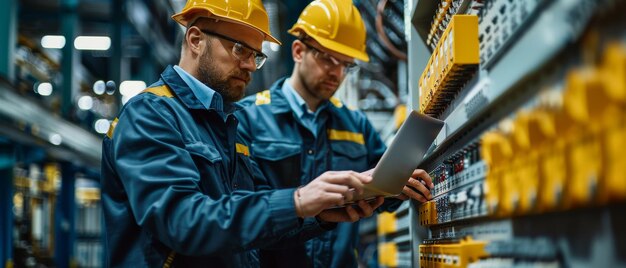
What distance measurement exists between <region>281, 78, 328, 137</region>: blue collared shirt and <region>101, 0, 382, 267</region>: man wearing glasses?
67 centimetres

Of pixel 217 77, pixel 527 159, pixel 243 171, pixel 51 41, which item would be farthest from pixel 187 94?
pixel 51 41

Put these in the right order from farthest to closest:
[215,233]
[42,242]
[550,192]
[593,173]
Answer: [42,242]
[215,233]
[550,192]
[593,173]

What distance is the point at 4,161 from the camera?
6512 mm

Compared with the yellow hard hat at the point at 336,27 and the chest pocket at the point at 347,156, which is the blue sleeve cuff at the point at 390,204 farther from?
the yellow hard hat at the point at 336,27

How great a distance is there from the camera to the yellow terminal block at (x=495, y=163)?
1.22m

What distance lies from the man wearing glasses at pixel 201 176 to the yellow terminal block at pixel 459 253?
0.89 ft

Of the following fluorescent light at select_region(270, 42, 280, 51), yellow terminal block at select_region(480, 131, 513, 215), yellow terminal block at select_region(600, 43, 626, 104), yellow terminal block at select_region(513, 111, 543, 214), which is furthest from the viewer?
fluorescent light at select_region(270, 42, 280, 51)

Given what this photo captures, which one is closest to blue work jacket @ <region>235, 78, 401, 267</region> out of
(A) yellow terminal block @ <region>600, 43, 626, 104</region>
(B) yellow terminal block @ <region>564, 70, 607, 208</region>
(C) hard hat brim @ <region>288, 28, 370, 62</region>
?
(C) hard hat brim @ <region>288, 28, 370, 62</region>

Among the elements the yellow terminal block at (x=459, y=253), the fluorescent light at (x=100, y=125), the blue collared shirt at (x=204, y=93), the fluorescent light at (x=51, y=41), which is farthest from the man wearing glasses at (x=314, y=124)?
the fluorescent light at (x=51, y=41)

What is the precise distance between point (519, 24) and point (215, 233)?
95 cm

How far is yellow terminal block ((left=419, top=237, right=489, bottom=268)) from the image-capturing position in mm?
1482

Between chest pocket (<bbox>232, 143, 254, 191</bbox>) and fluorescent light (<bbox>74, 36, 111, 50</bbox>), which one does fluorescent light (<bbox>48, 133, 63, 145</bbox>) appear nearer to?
chest pocket (<bbox>232, 143, 254, 191</bbox>)

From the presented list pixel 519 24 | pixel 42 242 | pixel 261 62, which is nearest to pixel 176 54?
pixel 42 242

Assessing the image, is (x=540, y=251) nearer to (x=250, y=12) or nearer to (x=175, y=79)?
(x=175, y=79)
